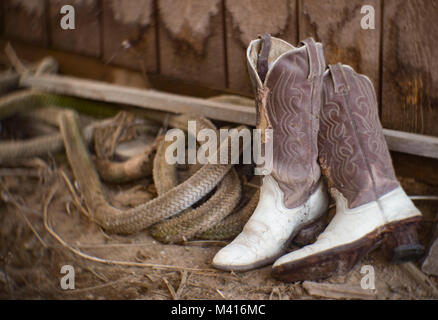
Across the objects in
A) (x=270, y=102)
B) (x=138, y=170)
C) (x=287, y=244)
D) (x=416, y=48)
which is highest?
(x=416, y=48)

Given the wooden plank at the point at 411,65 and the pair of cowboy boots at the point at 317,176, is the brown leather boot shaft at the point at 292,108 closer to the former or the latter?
the pair of cowboy boots at the point at 317,176

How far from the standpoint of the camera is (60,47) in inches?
109

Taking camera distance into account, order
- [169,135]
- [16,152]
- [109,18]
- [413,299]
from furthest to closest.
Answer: [109,18], [16,152], [169,135], [413,299]

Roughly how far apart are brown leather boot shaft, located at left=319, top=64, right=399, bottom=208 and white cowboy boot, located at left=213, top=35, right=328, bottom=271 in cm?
5

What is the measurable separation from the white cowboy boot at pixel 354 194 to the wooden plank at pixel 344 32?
0.84ft

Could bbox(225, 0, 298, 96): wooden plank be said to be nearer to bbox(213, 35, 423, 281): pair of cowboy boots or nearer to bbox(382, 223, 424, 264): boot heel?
bbox(213, 35, 423, 281): pair of cowboy boots

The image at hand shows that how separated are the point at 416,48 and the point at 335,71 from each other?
33 centimetres

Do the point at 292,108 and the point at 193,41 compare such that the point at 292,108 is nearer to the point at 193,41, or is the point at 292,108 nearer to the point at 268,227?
the point at 268,227

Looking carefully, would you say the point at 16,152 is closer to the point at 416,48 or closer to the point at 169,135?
the point at 169,135

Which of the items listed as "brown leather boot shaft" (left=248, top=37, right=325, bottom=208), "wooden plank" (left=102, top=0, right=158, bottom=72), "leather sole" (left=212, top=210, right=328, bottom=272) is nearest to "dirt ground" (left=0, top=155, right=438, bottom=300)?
"leather sole" (left=212, top=210, right=328, bottom=272)

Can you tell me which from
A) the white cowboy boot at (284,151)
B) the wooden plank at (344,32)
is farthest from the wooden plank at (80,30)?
the white cowboy boot at (284,151)

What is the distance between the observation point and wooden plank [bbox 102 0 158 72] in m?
2.37

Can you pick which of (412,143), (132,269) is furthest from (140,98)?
(412,143)

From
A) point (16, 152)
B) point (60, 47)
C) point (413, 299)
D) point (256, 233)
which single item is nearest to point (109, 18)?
point (60, 47)
